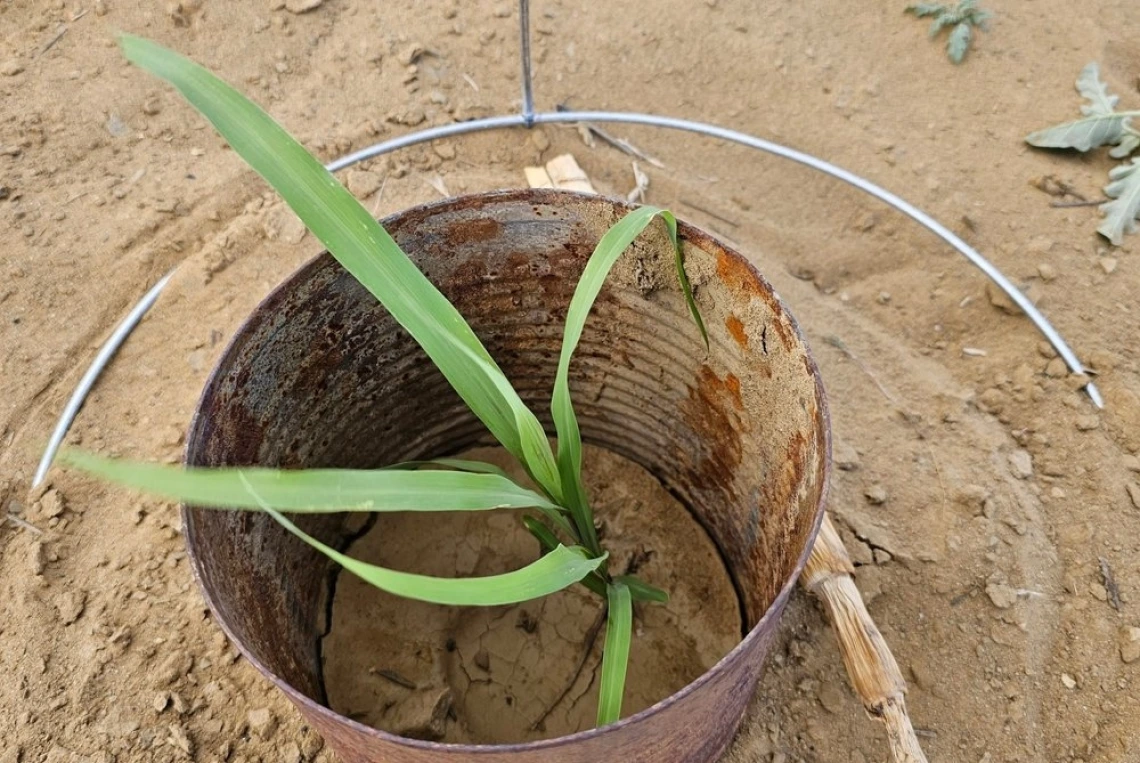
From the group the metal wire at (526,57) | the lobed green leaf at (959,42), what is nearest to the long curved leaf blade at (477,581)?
the metal wire at (526,57)

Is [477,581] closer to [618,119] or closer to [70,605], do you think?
[70,605]

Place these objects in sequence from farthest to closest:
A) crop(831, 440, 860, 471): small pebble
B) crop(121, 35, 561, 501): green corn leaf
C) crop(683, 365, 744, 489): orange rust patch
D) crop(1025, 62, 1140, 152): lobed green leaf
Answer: crop(1025, 62, 1140, 152): lobed green leaf < crop(831, 440, 860, 471): small pebble < crop(683, 365, 744, 489): orange rust patch < crop(121, 35, 561, 501): green corn leaf

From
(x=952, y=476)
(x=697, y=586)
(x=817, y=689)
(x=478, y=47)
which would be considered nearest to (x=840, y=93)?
(x=478, y=47)

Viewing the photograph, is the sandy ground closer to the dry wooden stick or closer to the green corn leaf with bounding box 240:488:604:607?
the dry wooden stick

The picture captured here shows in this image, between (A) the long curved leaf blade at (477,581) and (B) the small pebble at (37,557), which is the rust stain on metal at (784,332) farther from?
(B) the small pebble at (37,557)

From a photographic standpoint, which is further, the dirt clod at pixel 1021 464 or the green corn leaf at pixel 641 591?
the dirt clod at pixel 1021 464

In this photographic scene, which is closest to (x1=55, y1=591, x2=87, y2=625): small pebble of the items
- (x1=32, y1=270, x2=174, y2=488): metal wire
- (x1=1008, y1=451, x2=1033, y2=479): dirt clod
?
(x1=32, y1=270, x2=174, y2=488): metal wire

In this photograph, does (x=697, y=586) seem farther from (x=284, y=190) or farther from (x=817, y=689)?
(x=284, y=190)

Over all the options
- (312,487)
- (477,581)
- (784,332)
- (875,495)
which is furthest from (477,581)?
(875,495)
